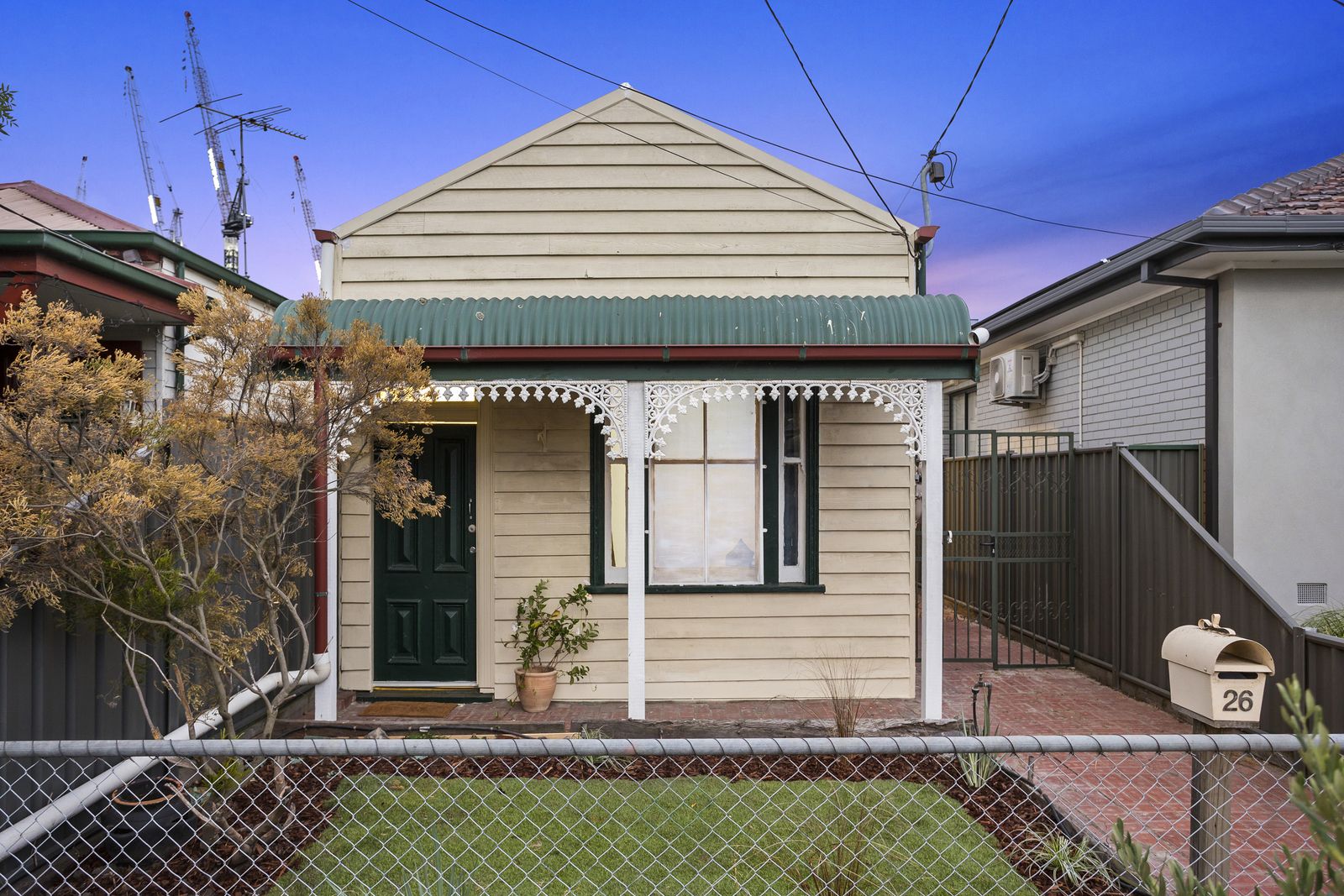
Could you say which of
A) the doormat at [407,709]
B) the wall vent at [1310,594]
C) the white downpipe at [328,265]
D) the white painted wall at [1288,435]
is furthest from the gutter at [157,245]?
the wall vent at [1310,594]

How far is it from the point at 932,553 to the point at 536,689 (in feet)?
10.5

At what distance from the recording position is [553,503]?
24.3ft

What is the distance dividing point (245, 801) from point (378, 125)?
13932 millimetres

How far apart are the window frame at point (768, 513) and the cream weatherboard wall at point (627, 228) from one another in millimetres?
1109

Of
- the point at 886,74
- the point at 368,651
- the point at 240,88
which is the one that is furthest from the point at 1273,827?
the point at 240,88

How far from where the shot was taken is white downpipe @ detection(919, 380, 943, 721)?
6531 millimetres

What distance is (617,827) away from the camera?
465cm

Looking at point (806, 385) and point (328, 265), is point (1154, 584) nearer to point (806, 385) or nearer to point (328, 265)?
point (806, 385)

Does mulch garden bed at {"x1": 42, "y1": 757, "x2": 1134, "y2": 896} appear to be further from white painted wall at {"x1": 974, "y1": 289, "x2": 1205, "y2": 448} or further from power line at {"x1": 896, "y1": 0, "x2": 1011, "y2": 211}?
power line at {"x1": 896, "y1": 0, "x2": 1011, "y2": 211}


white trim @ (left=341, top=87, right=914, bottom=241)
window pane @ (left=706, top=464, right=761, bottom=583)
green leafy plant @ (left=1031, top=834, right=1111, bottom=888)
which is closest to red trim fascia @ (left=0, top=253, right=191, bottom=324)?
white trim @ (left=341, top=87, right=914, bottom=241)

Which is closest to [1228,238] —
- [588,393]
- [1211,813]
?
[588,393]

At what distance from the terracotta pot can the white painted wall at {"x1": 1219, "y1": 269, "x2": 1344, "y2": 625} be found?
19.2 ft

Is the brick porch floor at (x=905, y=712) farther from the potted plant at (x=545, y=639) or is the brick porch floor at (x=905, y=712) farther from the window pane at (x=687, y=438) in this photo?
the window pane at (x=687, y=438)

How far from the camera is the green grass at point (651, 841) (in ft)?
12.9
